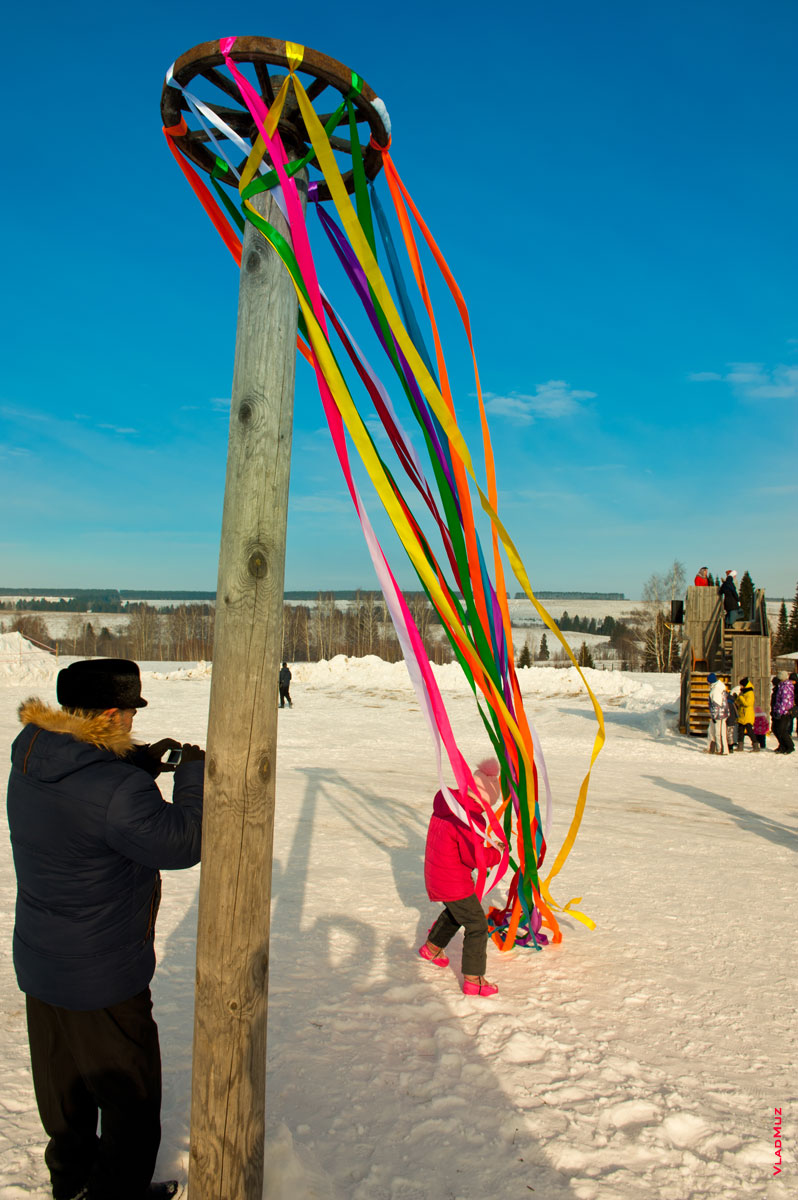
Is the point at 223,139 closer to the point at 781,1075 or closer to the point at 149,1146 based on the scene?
the point at 149,1146

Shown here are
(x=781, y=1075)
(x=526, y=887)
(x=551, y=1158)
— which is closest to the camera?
(x=551, y=1158)

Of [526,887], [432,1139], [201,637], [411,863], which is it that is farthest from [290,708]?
[201,637]

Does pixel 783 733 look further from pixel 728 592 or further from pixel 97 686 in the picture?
pixel 97 686

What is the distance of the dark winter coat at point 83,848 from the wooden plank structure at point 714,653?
1615cm

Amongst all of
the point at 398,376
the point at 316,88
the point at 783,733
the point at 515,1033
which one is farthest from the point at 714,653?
the point at 316,88

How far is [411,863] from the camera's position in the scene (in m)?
6.98

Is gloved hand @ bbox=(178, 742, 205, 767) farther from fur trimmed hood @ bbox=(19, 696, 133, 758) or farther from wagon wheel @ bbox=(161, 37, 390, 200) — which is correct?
wagon wheel @ bbox=(161, 37, 390, 200)

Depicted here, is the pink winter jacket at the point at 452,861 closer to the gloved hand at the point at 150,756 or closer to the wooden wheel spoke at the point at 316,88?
the gloved hand at the point at 150,756

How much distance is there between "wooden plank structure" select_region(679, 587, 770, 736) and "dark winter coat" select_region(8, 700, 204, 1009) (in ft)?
53.0

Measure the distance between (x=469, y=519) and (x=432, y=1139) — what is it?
2560 mm

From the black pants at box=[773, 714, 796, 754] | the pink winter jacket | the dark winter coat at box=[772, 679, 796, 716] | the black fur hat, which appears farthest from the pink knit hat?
the black pants at box=[773, 714, 796, 754]

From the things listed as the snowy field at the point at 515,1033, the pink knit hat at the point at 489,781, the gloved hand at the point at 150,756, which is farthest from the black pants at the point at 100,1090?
the pink knit hat at the point at 489,781

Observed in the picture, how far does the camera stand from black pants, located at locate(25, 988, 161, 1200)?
2.26 m

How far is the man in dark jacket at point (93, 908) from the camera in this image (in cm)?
219
